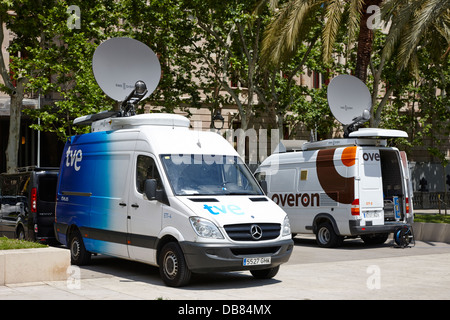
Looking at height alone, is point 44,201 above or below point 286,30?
below

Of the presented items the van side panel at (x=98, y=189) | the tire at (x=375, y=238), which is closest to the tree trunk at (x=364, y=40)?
the tire at (x=375, y=238)

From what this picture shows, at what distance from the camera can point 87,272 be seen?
11922 mm

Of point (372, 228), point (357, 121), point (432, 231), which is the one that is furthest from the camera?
point (357, 121)

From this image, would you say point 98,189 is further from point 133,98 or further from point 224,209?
point 224,209

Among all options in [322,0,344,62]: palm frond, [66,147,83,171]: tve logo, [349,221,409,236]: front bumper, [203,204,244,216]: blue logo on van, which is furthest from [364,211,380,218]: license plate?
[66,147,83,171]: tve logo

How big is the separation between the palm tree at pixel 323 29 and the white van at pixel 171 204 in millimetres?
8497

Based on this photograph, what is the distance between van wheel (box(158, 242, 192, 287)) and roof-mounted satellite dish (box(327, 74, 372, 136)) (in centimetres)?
920

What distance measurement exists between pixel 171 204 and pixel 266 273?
2045 mm

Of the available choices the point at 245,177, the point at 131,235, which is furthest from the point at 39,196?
the point at 245,177

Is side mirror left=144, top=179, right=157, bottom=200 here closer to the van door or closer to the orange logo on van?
the van door

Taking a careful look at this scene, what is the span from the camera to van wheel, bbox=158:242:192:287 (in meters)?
9.88

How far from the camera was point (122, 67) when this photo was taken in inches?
555

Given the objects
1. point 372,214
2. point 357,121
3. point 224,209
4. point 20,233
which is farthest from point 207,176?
point 357,121

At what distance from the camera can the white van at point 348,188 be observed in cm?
1577
